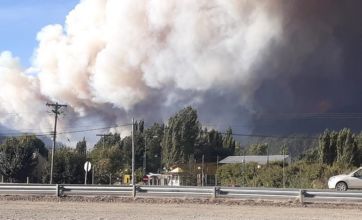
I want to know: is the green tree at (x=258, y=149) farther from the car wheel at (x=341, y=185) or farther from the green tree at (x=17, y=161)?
the car wheel at (x=341, y=185)

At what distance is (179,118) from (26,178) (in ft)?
161

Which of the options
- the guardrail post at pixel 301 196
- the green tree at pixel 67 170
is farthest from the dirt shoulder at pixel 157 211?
the green tree at pixel 67 170

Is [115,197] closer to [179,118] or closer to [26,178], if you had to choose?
[26,178]

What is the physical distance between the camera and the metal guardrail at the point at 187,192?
2633cm

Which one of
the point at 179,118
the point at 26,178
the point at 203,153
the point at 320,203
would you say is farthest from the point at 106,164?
the point at 320,203

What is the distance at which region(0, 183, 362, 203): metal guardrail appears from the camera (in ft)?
86.4

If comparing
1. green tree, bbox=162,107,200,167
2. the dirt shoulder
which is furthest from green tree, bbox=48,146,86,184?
the dirt shoulder

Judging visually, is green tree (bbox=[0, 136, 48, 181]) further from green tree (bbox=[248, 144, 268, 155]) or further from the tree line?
green tree (bbox=[248, 144, 268, 155])

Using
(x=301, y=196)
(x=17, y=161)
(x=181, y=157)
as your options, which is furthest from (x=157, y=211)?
(x=181, y=157)

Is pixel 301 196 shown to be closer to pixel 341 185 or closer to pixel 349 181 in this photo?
pixel 349 181

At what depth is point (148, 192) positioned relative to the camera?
29.1 meters

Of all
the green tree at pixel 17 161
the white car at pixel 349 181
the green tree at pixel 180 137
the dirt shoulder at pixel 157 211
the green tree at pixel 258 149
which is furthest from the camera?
the green tree at pixel 258 149

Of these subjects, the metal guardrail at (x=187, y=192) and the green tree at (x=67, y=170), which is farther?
the green tree at (x=67, y=170)

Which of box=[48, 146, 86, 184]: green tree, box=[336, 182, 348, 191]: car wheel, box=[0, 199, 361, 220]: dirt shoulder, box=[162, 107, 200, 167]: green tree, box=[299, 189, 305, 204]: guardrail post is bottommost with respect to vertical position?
box=[0, 199, 361, 220]: dirt shoulder
